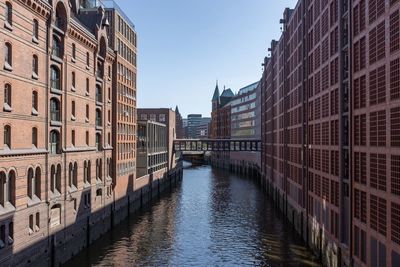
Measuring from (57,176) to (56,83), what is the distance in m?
7.79

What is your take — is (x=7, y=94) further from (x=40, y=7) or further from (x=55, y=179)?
(x=55, y=179)

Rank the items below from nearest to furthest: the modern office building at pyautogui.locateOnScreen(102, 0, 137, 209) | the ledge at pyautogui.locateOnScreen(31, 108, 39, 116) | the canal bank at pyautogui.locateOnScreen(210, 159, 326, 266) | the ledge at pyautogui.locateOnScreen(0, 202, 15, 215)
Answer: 1. the ledge at pyautogui.locateOnScreen(0, 202, 15, 215)
2. the ledge at pyautogui.locateOnScreen(31, 108, 39, 116)
3. the canal bank at pyautogui.locateOnScreen(210, 159, 326, 266)
4. the modern office building at pyautogui.locateOnScreen(102, 0, 137, 209)

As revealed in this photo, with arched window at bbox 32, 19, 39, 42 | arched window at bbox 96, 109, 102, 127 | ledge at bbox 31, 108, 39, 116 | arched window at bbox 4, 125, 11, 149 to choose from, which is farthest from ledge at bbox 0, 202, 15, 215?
arched window at bbox 96, 109, 102, 127

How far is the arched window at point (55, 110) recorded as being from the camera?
122ft

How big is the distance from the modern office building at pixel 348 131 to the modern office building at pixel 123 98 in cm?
2254

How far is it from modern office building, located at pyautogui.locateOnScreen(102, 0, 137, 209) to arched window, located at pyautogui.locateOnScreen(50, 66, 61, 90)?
1926 centimetres

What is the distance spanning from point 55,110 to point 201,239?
21525mm

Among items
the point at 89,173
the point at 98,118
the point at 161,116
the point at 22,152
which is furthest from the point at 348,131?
the point at 161,116

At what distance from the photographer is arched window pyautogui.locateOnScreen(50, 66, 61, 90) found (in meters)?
36.9

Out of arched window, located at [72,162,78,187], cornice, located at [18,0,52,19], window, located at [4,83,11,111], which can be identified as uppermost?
cornice, located at [18,0,52,19]

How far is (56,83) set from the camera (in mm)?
37844

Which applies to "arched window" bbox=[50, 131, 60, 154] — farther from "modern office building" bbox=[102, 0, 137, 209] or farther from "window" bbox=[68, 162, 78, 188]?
"modern office building" bbox=[102, 0, 137, 209]

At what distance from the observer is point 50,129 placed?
36.2 metres

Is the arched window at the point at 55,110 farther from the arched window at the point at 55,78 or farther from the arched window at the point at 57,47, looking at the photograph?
the arched window at the point at 57,47
